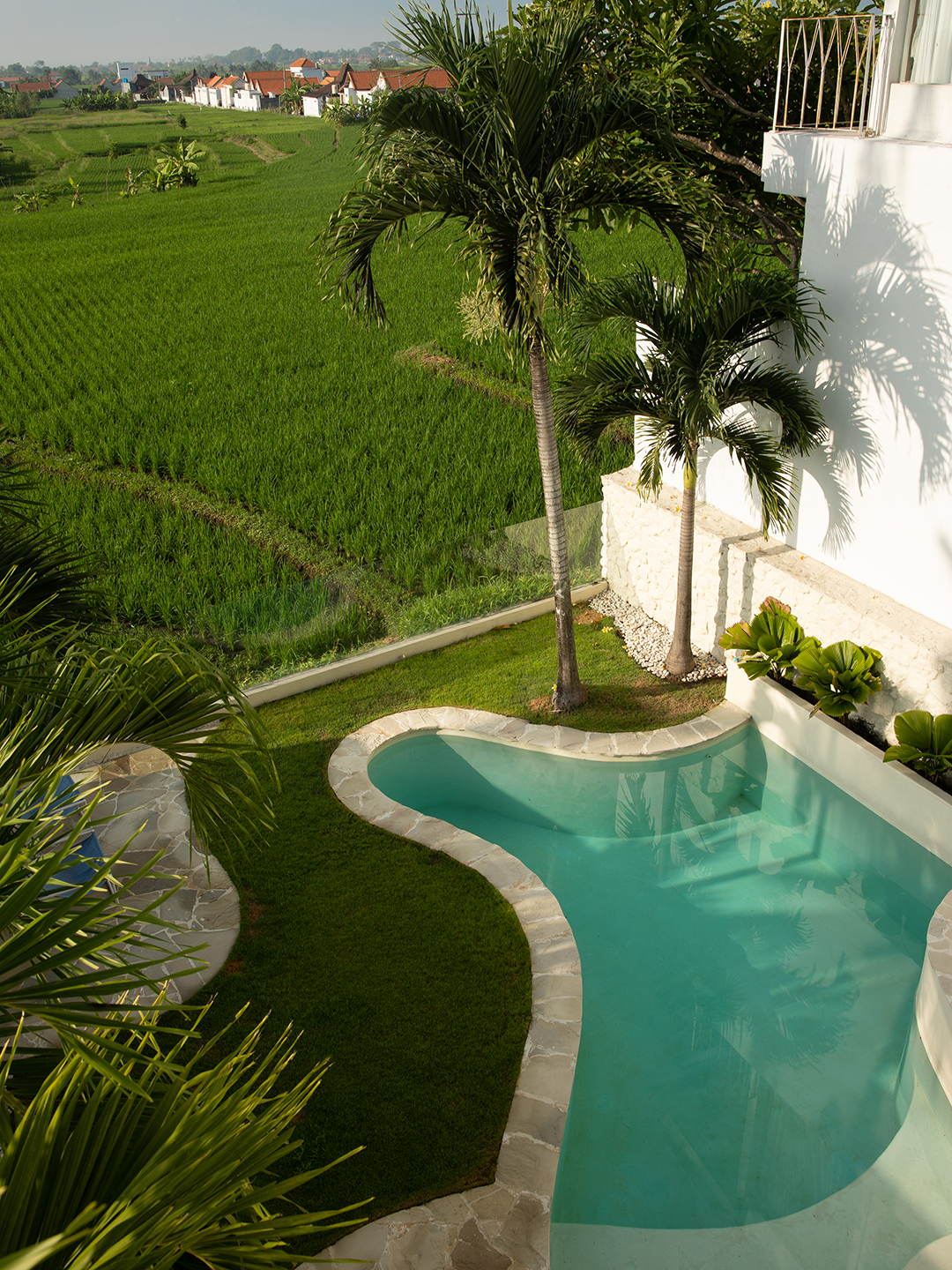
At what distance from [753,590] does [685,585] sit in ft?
1.96

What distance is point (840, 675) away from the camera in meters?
7.12

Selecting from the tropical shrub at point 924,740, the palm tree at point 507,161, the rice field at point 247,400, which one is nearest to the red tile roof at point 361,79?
the rice field at point 247,400

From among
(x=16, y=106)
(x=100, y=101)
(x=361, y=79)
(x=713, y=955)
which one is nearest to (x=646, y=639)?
(x=713, y=955)

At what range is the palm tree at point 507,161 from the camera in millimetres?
6250

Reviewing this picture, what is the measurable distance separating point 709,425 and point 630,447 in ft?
20.9

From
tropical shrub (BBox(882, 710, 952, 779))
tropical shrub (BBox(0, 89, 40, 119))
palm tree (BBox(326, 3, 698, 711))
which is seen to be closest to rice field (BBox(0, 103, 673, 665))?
palm tree (BBox(326, 3, 698, 711))

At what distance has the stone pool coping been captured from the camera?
4.25m

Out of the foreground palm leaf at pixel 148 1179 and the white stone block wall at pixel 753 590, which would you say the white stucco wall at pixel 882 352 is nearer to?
the white stone block wall at pixel 753 590

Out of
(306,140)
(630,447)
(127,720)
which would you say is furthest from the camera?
(306,140)

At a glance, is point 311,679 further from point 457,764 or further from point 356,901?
point 356,901

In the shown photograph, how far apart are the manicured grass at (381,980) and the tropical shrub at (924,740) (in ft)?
6.58

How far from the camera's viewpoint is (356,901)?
635 centimetres

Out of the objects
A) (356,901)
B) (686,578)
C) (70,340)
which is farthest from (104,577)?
(70,340)

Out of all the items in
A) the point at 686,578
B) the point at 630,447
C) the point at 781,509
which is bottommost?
the point at 630,447
